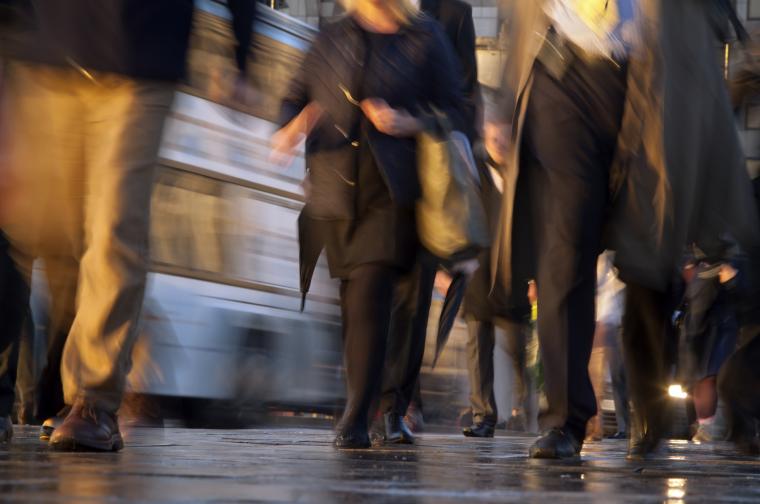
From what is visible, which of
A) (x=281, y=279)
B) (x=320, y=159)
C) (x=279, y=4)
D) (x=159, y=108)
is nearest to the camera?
(x=159, y=108)

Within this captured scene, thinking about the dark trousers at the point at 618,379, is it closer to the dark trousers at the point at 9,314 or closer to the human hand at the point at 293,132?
the human hand at the point at 293,132

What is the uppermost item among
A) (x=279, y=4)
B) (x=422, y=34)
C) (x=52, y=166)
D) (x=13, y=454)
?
(x=279, y=4)

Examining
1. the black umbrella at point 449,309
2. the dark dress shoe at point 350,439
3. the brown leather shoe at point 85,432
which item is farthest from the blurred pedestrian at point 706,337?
the brown leather shoe at point 85,432

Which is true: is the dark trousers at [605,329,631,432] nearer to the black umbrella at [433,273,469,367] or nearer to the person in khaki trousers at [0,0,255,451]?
the black umbrella at [433,273,469,367]

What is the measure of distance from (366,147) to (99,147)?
1352 mm

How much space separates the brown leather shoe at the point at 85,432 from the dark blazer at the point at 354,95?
1448 mm

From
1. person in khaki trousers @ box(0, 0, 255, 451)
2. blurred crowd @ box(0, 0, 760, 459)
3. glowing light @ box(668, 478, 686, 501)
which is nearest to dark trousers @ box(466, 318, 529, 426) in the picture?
blurred crowd @ box(0, 0, 760, 459)

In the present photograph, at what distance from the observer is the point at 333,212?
559 centimetres

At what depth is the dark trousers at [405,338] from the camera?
694 centimetres

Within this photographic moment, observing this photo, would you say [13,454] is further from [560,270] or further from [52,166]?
[560,270]

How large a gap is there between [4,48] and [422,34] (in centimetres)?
172

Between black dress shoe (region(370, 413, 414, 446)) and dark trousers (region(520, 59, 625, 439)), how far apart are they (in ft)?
6.29

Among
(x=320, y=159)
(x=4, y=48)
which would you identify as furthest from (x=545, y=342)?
(x=4, y=48)

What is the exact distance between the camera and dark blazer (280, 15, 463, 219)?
563 centimetres
